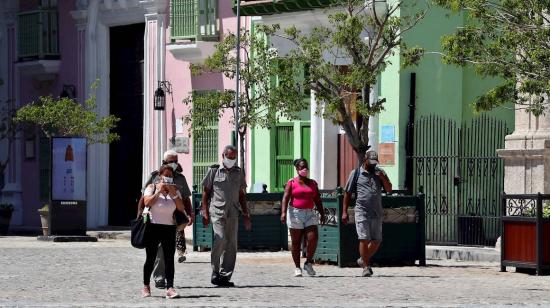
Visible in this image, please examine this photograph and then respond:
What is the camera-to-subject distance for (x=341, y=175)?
37.8 metres

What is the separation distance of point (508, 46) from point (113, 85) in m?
23.5

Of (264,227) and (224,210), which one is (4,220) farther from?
(224,210)

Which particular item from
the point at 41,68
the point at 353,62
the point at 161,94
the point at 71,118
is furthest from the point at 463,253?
the point at 41,68

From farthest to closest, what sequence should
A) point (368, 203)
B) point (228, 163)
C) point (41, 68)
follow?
1. point (41, 68)
2. point (368, 203)
3. point (228, 163)

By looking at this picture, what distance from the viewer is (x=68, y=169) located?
3962 centimetres

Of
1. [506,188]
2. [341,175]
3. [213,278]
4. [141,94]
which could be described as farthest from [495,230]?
[141,94]

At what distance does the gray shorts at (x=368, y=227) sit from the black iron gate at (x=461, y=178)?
7.95m

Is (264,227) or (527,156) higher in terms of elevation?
(527,156)

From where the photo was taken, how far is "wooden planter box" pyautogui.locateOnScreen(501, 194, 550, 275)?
997 inches

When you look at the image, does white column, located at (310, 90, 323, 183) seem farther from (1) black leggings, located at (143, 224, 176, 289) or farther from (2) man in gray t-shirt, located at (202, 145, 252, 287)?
(1) black leggings, located at (143, 224, 176, 289)

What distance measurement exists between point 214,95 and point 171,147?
7684 mm

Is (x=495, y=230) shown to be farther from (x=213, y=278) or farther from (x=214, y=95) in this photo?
(x=213, y=278)

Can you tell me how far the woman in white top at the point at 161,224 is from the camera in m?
20.5

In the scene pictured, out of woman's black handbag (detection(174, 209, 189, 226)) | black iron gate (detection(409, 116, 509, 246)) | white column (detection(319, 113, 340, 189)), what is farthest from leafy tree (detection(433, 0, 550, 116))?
white column (detection(319, 113, 340, 189))
